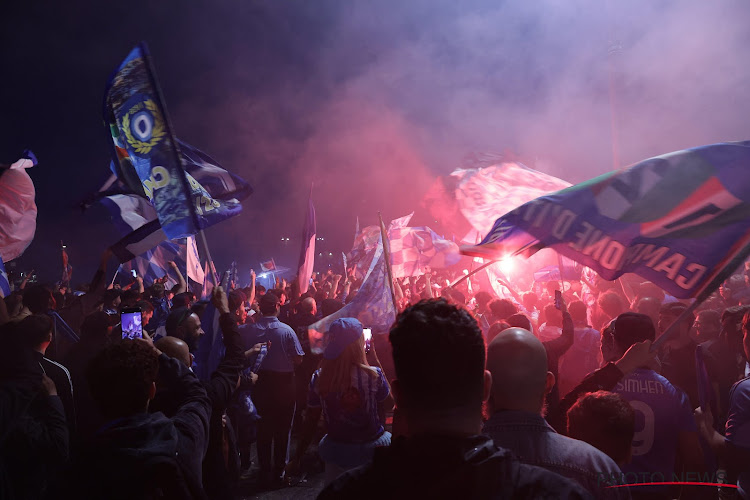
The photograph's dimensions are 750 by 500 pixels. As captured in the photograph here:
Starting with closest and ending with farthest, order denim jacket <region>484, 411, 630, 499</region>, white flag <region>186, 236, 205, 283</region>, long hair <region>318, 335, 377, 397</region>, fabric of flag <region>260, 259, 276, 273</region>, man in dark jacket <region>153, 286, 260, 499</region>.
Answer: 1. denim jacket <region>484, 411, 630, 499</region>
2. man in dark jacket <region>153, 286, 260, 499</region>
3. long hair <region>318, 335, 377, 397</region>
4. white flag <region>186, 236, 205, 283</region>
5. fabric of flag <region>260, 259, 276, 273</region>

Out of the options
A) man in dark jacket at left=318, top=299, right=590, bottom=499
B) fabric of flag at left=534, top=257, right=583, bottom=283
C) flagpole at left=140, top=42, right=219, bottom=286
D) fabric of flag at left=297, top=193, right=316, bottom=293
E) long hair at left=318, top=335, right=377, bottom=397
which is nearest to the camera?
man in dark jacket at left=318, top=299, right=590, bottom=499

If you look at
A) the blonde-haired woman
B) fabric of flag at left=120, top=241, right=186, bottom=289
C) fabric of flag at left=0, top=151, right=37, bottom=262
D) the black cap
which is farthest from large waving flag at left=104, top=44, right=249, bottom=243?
fabric of flag at left=120, top=241, right=186, bottom=289

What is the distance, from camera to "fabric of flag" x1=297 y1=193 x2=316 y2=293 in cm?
927

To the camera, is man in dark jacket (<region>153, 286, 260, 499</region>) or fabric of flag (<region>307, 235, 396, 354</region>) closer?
man in dark jacket (<region>153, 286, 260, 499</region>)

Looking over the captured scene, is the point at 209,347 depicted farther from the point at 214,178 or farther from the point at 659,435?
the point at 659,435

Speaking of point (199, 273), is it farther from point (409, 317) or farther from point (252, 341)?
point (409, 317)

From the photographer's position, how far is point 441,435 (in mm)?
1321

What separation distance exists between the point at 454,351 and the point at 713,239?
3072 mm

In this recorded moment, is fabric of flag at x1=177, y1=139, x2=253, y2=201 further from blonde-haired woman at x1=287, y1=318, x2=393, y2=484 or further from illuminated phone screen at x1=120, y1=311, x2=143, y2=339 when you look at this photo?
blonde-haired woman at x1=287, y1=318, x2=393, y2=484

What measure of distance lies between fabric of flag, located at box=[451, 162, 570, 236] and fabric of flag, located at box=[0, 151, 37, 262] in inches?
280

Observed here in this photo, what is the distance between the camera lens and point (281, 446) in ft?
20.0

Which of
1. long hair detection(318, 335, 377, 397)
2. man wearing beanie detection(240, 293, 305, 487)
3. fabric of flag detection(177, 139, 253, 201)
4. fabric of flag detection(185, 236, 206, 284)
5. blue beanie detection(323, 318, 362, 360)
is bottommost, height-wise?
man wearing beanie detection(240, 293, 305, 487)

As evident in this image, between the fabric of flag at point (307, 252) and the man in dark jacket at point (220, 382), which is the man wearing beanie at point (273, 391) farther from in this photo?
the fabric of flag at point (307, 252)

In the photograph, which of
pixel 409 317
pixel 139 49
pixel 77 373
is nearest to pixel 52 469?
pixel 77 373
